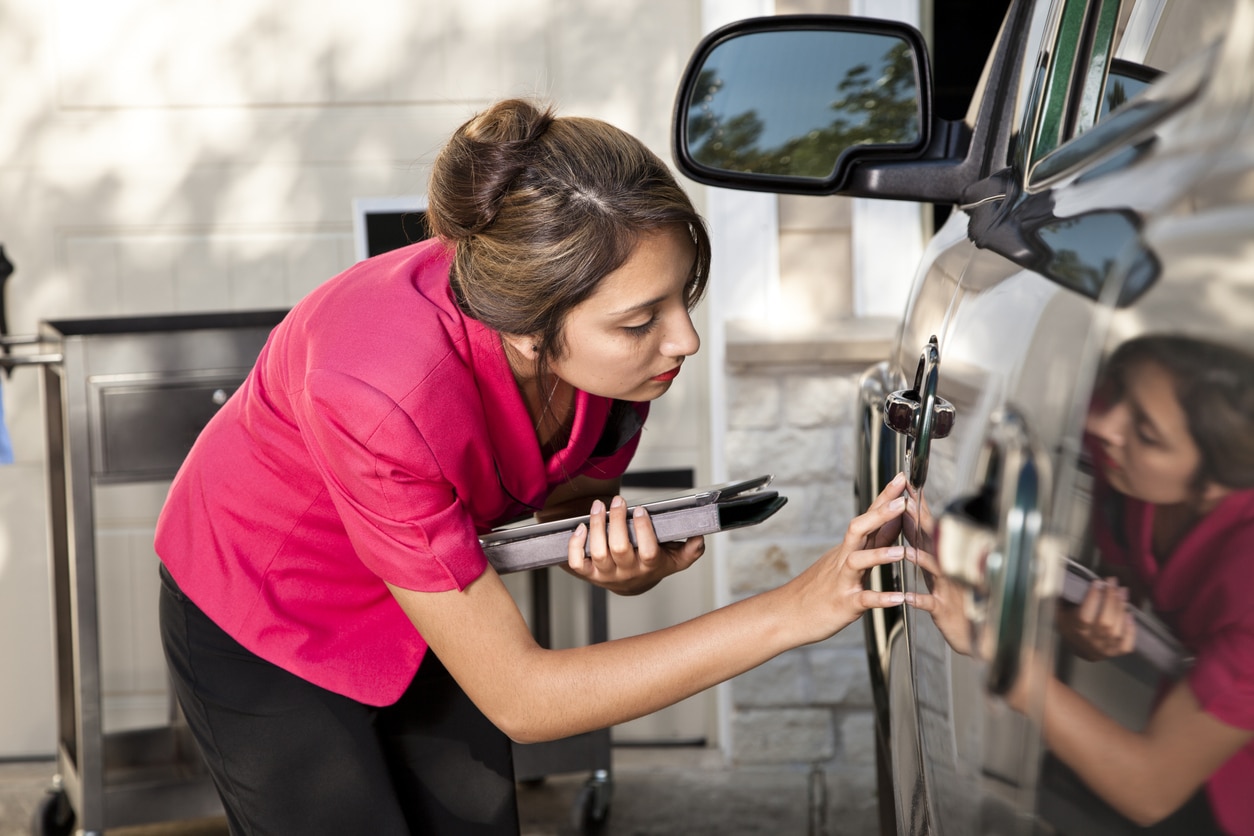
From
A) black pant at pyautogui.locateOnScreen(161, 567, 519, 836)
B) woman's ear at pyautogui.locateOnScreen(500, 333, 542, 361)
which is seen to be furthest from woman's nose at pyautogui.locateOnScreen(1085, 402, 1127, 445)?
Result: black pant at pyautogui.locateOnScreen(161, 567, 519, 836)

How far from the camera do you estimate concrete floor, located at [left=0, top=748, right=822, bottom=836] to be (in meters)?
2.60

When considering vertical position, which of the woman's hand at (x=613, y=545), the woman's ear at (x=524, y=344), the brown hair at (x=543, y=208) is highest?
the brown hair at (x=543, y=208)

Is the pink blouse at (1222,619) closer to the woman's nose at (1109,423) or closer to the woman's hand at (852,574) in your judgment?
the woman's nose at (1109,423)

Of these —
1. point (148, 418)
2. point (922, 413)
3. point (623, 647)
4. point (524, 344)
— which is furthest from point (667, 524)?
point (148, 418)

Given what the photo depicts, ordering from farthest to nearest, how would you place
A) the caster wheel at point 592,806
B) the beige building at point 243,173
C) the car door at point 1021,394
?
the beige building at point 243,173 → the caster wheel at point 592,806 → the car door at point 1021,394

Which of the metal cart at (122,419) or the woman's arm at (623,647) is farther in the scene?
the metal cart at (122,419)

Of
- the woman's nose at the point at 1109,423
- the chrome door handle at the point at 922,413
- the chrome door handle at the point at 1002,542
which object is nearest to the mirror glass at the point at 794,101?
the chrome door handle at the point at 922,413

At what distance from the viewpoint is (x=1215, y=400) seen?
45 cm

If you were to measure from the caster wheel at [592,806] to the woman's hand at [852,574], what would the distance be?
1.65 metres

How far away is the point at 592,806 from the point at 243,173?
1.74m

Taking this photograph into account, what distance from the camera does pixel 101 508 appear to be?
2.94 m

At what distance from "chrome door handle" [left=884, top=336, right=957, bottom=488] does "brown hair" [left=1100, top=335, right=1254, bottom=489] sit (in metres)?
0.31

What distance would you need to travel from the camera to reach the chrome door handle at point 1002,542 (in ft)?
1.90

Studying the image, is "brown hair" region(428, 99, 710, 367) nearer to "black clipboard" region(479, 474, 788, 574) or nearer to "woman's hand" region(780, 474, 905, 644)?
"black clipboard" region(479, 474, 788, 574)
